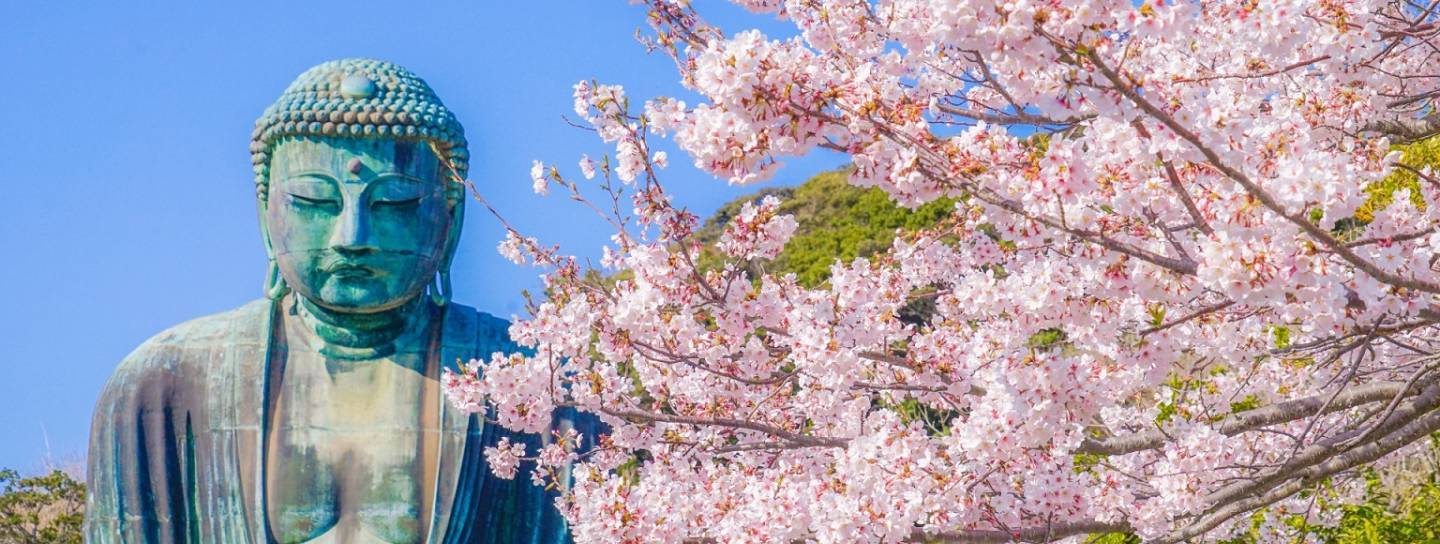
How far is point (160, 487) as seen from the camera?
534 centimetres

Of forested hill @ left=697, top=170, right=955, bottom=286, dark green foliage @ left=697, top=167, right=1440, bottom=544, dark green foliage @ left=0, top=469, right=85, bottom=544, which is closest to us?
dark green foliage @ left=697, top=167, right=1440, bottom=544

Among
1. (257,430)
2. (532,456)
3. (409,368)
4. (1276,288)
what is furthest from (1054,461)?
(257,430)

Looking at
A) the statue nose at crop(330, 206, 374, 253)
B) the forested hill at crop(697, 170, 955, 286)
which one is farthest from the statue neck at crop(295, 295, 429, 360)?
the forested hill at crop(697, 170, 955, 286)

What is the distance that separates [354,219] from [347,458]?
2.57 ft

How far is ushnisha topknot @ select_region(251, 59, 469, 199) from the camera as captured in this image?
5.30 meters

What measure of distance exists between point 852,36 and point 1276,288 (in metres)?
2.03

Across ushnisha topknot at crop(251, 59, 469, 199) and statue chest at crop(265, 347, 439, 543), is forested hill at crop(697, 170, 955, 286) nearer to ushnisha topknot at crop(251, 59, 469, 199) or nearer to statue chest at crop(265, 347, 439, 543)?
ushnisha topknot at crop(251, 59, 469, 199)

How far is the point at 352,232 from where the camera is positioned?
17.1 ft

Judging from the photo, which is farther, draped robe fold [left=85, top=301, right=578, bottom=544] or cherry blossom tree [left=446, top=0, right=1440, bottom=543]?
draped robe fold [left=85, top=301, right=578, bottom=544]

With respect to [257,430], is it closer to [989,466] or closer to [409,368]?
[409,368]

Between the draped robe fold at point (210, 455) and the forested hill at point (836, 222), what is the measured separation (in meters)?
9.83

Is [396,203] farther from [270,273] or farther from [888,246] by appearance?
[888,246]

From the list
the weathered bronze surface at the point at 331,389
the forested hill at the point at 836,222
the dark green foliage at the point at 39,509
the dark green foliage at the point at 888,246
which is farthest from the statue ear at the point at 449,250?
the forested hill at the point at 836,222

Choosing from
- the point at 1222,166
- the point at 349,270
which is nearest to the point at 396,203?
the point at 349,270
